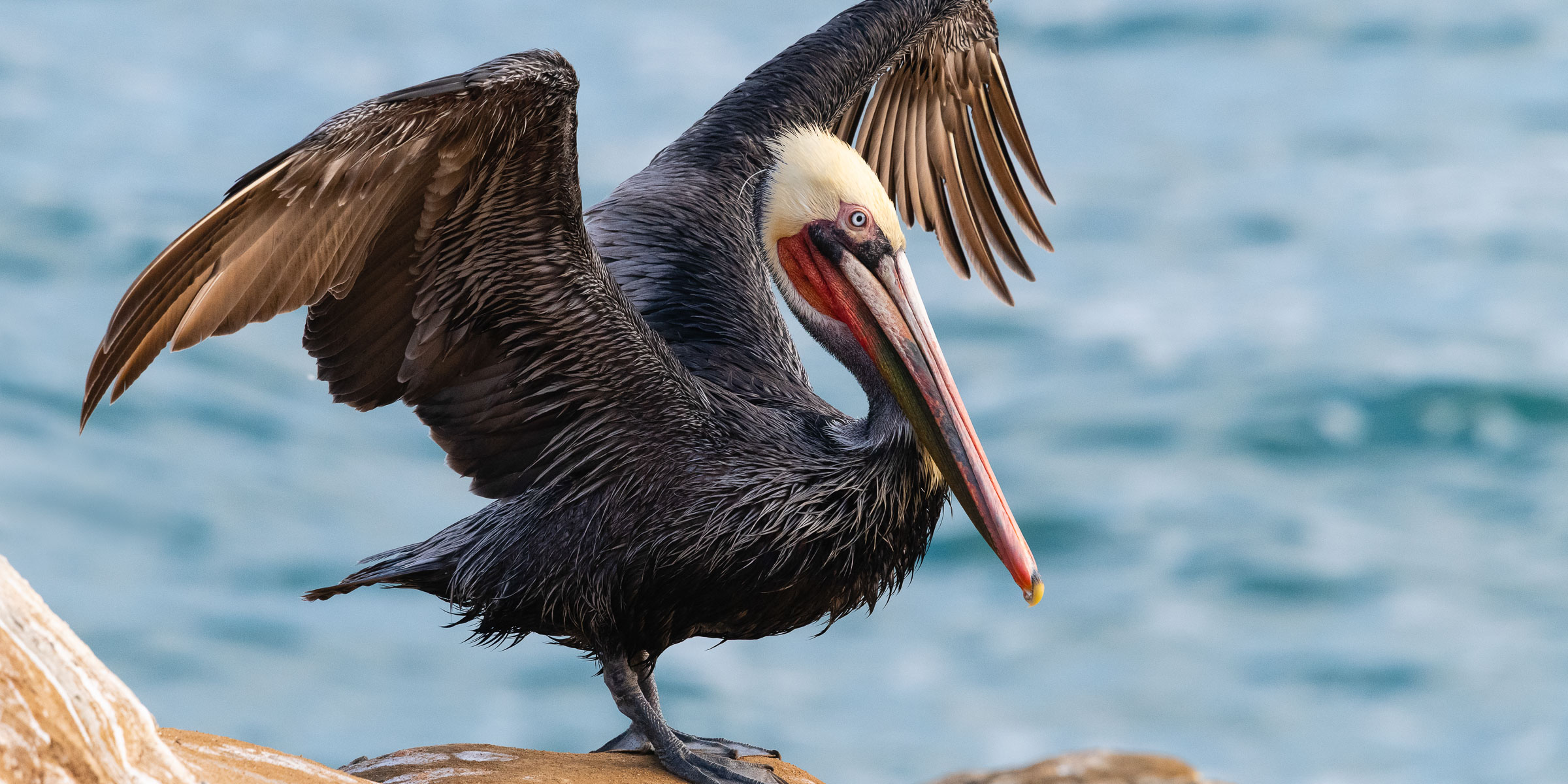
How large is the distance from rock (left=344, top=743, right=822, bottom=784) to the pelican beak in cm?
108

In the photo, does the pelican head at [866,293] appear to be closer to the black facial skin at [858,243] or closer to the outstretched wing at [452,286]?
the black facial skin at [858,243]

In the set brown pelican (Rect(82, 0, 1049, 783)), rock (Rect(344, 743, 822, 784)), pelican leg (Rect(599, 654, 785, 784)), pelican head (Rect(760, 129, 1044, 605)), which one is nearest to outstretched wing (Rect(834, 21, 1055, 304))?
brown pelican (Rect(82, 0, 1049, 783))

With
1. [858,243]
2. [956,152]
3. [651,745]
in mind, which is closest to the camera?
[651,745]

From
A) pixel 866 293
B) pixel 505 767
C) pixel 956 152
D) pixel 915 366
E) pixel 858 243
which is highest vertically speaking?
pixel 956 152

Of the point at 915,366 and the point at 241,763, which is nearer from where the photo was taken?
the point at 241,763

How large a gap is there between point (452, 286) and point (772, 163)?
1.44 metres

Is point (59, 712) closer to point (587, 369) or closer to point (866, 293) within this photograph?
point (587, 369)

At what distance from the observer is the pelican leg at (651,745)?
15.2 feet

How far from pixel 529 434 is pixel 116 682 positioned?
5.85 feet

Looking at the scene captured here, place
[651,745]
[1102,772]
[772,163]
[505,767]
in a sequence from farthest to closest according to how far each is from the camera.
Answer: [772,163], [651,745], [505,767], [1102,772]

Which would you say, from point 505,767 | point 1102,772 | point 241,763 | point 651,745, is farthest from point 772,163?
point 241,763

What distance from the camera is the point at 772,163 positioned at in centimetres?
536

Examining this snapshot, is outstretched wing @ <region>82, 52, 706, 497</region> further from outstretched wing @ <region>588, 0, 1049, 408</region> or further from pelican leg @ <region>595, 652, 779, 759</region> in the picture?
pelican leg @ <region>595, 652, 779, 759</region>

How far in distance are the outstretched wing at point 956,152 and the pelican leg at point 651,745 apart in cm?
237
